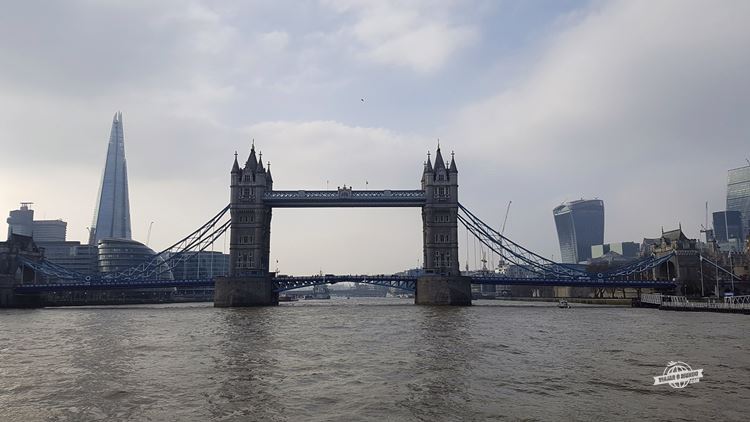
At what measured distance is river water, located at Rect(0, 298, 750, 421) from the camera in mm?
18328

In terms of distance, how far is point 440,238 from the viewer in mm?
105188

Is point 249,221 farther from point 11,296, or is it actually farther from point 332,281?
point 11,296

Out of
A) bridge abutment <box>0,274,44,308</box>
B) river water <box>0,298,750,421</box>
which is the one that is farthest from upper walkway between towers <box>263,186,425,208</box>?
river water <box>0,298,750,421</box>

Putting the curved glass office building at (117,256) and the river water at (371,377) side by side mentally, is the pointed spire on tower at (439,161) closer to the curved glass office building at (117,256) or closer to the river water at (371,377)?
the river water at (371,377)

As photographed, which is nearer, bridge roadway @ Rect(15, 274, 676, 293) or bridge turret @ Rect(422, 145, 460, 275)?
bridge roadway @ Rect(15, 274, 676, 293)

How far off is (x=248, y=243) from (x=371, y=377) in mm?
83837

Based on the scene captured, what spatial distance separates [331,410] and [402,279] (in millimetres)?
86285

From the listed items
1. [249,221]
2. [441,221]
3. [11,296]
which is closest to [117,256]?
[11,296]

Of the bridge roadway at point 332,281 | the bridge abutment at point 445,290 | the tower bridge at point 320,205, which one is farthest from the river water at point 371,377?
the tower bridge at point 320,205

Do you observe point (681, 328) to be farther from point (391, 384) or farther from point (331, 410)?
point (331, 410)

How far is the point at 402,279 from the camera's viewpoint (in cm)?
10438

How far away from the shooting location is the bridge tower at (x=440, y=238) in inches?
3819

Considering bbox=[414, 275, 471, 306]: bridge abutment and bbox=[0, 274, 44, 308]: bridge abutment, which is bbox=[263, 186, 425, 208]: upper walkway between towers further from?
bbox=[0, 274, 44, 308]: bridge abutment

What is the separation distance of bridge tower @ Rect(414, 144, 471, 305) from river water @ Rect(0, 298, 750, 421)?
53.4 m
